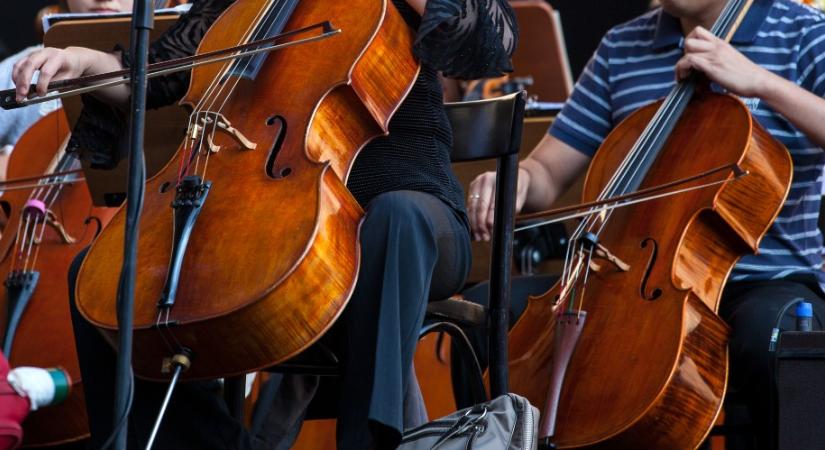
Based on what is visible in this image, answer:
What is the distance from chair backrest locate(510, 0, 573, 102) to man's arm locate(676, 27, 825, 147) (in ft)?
4.15

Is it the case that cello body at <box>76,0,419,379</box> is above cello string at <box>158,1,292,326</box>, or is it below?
below

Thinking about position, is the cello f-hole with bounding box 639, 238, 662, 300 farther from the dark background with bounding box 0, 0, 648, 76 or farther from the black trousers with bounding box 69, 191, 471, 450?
the dark background with bounding box 0, 0, 648, 76

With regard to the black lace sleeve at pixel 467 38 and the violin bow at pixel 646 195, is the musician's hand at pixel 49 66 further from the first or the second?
the violin bow at pixel 646 195

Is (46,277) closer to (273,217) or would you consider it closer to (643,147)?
(273,217)

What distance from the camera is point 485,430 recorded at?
1.31 meters

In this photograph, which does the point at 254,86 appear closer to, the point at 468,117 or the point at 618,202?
the point at 468,117

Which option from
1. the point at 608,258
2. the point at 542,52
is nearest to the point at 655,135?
the point at 608,258

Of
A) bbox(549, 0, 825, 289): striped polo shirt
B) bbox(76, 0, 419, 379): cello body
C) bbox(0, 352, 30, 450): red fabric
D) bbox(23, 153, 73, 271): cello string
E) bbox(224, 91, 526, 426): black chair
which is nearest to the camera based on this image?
bbox(0, 352, 30, 450): red fabric

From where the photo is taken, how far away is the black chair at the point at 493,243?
159 cm

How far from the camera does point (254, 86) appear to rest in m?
1.48

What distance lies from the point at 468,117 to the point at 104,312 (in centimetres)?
66

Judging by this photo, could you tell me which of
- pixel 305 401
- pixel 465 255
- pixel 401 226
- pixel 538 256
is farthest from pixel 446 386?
pixel 401 226

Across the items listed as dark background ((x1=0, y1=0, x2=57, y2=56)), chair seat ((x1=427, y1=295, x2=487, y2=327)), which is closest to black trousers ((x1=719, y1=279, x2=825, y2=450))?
chair seat ((x1=427, y1=295, x2=487, y2=327))

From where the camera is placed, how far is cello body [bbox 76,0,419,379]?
122cm
